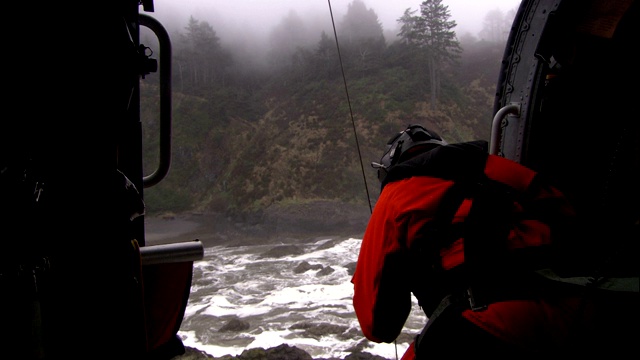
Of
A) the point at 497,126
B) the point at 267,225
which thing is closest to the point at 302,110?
the point at 267,225

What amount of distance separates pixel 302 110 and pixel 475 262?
137ft

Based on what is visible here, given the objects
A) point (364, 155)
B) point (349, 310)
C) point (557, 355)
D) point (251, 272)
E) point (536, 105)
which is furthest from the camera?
point (364, 155)

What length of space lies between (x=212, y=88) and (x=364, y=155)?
20.2 metres

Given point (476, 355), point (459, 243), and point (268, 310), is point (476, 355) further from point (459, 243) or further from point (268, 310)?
point (268, 310)

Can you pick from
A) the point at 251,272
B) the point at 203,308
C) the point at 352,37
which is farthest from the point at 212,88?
the point at 203,308

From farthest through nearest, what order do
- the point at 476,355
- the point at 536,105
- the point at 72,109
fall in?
the point at 536,105, the point at 476,355, the point at 72,109

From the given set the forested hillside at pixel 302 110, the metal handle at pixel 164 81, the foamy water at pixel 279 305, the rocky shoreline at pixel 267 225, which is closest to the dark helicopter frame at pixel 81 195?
the metal handle at pixel 164 81

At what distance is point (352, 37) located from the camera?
162 ft

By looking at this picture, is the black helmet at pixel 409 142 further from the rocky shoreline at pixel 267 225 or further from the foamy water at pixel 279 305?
the rocky shoreline at pixel 267 225

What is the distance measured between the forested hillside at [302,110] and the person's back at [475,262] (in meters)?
30.0

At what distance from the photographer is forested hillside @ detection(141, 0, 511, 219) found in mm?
36500

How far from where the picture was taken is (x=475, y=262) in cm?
158

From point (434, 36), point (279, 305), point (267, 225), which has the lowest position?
point (267, 225)

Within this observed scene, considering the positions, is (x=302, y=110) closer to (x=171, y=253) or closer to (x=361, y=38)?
(x=361, y=38)
